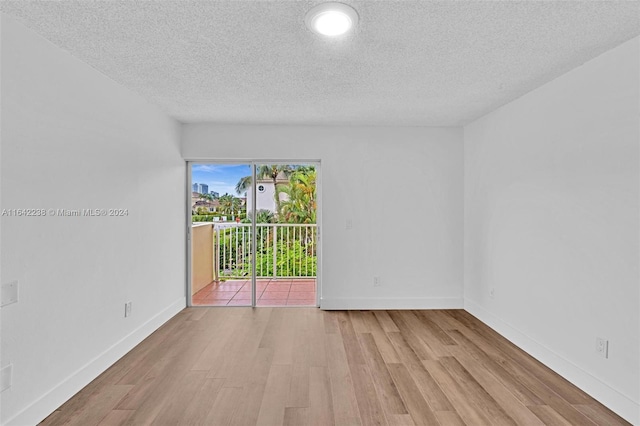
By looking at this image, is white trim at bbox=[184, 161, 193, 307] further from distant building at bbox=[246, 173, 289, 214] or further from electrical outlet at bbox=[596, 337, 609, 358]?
electrical outlet at bbox=[596, 337, 609, 358]

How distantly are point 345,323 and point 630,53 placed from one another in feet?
10.8

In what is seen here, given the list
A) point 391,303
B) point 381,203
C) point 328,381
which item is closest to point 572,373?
point 328,381

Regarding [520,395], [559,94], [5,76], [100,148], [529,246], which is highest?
[559,94]

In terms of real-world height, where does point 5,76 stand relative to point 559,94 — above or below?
below

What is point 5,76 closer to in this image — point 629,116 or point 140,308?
point 140,308

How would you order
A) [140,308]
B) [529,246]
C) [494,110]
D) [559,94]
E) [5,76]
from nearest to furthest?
1. [5,76]
2. [559,94]
3. [529,246]
4. [140,308]
5. [494,110]

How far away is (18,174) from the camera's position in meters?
1.93

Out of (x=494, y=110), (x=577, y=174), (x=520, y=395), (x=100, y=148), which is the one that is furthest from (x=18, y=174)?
(x=494, y=110)

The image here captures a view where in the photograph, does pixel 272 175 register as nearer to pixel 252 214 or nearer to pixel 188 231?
pixel 252 214

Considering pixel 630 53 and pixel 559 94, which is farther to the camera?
pixel 559 94

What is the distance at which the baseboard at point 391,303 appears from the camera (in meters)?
4.33

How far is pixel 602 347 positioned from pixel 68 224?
380 cm

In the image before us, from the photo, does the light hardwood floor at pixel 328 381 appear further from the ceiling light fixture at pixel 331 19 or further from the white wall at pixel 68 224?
the ceiling light fixture at pixel 331 19

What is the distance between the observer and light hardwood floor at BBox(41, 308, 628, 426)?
2.09m
